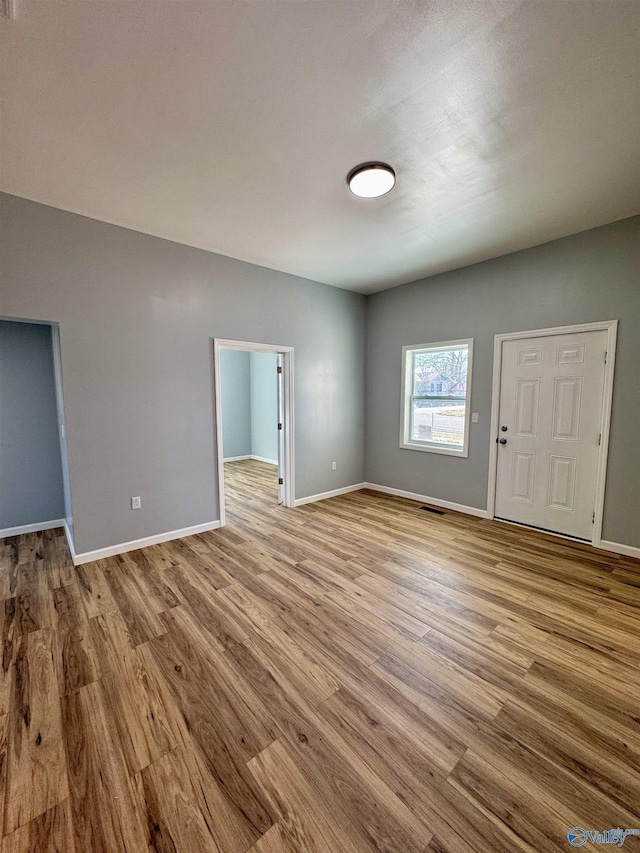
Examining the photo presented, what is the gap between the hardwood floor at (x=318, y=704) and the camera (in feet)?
3.68

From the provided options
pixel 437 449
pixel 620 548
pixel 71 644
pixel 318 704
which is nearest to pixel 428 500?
pixel 437 449

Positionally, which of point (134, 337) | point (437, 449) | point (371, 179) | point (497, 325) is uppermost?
point (371, 179)

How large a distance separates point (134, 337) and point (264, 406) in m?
4.37

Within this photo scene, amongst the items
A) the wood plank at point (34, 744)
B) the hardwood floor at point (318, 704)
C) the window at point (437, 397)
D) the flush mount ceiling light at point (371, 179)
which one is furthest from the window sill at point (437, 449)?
the wood plank at point (34, 744)

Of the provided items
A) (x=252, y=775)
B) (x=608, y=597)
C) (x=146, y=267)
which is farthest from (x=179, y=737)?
(x=146, y=267)

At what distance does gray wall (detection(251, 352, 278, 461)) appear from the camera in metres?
7.09

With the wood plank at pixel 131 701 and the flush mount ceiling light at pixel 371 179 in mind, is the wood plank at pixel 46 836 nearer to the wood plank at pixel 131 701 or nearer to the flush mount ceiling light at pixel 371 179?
the wood plank at pixel 131 701

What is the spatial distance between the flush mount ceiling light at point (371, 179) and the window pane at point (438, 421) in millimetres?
2681

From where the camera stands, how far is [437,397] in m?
4.44

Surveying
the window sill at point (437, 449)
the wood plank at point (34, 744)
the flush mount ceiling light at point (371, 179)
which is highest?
the flush mount ceiling light at point (371, 179)

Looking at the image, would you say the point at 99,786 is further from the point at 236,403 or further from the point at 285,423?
the point at 236,403

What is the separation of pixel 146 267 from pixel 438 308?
11.1 feet

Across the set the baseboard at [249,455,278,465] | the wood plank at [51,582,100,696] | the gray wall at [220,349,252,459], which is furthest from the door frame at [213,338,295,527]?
the gray wall at [220,349,252,459]

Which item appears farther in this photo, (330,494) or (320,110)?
(330,494)
